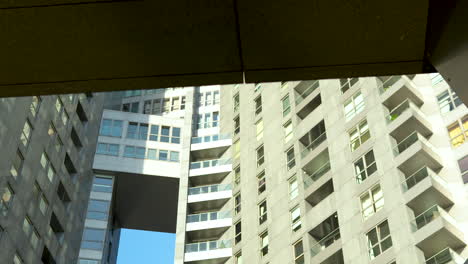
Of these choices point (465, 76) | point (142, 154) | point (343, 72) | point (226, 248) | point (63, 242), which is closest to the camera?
point (465, 76)

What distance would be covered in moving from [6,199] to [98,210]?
43.5 m

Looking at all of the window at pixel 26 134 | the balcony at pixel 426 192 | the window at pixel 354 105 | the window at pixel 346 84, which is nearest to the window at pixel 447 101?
the balcony at pixel 426 192

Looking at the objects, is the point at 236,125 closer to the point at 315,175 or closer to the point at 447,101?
the point at 315,175

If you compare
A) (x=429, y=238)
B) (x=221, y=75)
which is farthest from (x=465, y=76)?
(x=429, y=238)

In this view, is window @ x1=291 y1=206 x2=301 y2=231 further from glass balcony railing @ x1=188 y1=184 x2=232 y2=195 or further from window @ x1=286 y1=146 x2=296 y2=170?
glass balcony railing @ x1=188 y1=184 x2=232 y2=195

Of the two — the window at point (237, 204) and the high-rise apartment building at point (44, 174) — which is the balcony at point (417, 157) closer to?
the high-rise apartment building at point (44, 174)

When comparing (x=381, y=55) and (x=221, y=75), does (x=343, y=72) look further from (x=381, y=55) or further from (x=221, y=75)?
(x=221, y=75)

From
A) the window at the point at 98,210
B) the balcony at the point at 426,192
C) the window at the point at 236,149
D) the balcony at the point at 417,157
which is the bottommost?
the balcony at the point at 426,192

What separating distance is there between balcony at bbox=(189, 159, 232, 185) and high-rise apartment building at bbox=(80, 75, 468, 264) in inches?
5.0

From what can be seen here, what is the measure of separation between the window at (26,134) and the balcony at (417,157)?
80.2ft

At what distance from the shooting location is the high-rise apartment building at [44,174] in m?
44.6

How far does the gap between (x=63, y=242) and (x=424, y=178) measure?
93.1 feet

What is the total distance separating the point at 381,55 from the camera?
6059mm

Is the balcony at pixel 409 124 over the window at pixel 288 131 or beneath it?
beneath
